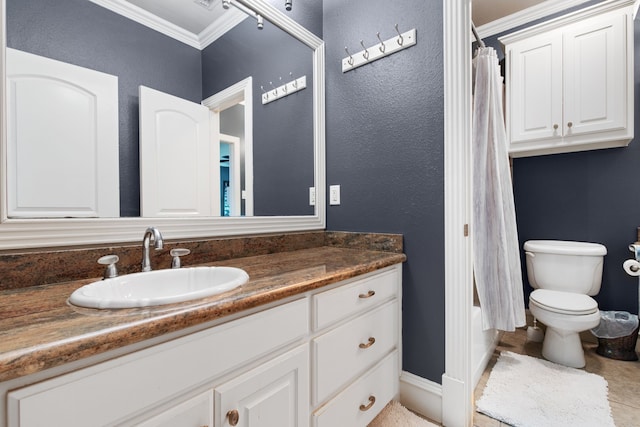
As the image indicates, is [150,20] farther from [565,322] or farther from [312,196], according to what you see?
[565,322]

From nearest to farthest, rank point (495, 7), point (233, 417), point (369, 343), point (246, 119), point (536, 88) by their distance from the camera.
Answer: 1. point (233, 417)
2. point (369, 343)
3. point (246, 119)
4. point (536, 88)
5. point (495, 7)

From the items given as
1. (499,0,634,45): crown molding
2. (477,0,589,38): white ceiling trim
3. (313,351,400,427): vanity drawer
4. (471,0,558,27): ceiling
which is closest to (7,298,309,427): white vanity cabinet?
(313,351,400,427): vanity drawer

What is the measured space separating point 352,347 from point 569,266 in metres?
1.86

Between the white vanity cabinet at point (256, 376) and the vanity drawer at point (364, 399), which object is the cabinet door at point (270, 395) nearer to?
the white vanity cabinet at point (256, 376)

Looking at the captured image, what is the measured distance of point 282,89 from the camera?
1.70 m

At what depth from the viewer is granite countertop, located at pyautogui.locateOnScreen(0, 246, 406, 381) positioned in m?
0.49

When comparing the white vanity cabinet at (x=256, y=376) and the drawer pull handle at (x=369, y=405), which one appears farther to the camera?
the drawer pull handle at (x=369, y=405)

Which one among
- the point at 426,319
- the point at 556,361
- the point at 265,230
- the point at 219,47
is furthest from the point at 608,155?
the point at 219,47

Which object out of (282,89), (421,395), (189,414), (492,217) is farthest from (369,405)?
(282,89)

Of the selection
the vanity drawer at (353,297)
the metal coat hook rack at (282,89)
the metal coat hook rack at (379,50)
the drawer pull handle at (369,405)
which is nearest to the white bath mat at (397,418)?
the drawer pull handle at (369,405)

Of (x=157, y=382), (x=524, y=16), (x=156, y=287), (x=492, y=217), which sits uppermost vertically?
(x=524, y=16)

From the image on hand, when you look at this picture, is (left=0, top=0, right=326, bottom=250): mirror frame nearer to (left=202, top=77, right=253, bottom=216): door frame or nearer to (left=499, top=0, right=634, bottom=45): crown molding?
(left=202, top=77, right=253, bottom=216): door frame

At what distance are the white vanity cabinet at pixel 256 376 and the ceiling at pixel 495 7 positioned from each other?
2.41 meters

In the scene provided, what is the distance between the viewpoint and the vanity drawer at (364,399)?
1082mm
